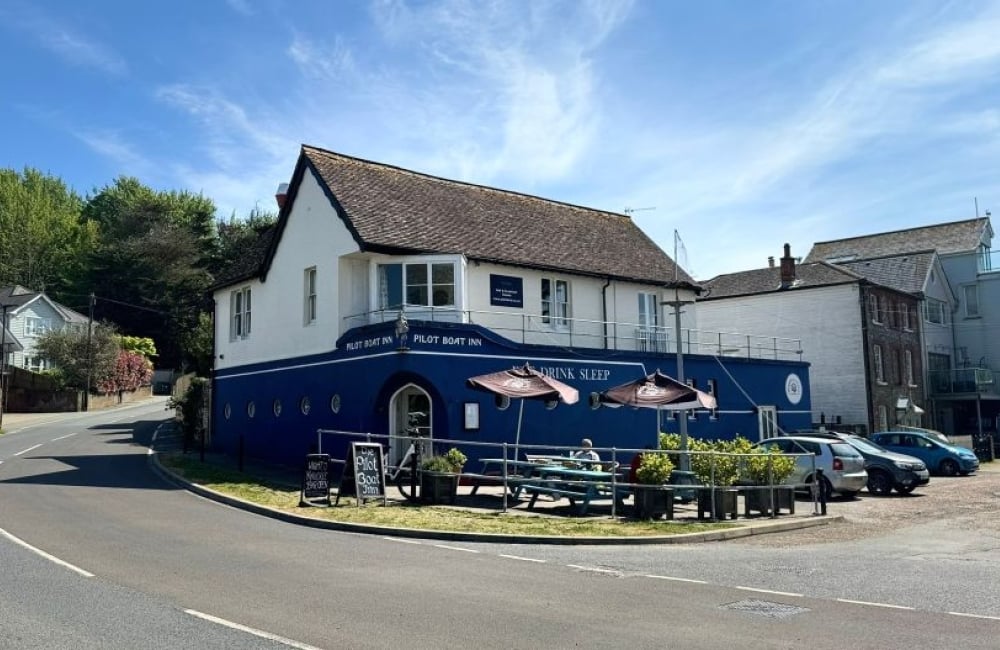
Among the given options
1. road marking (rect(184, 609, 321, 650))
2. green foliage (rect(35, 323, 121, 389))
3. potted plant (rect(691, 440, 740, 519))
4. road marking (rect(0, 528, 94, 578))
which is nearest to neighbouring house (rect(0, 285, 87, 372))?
green foliage (rect(35, 323, 121, 389))

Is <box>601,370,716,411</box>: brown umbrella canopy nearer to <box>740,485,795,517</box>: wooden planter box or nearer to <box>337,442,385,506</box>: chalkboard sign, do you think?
<box>740,485,795,517</box>: wooden planter box

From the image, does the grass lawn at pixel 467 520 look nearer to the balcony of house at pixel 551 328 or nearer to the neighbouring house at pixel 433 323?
the neighbouring house at pixel 433 323

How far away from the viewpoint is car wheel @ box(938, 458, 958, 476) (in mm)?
28031

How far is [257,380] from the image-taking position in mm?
27547

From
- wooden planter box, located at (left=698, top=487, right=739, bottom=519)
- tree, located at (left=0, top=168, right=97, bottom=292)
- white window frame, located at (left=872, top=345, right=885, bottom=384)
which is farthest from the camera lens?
tree, located at (left=0, top=168, right=97, bottom=292)

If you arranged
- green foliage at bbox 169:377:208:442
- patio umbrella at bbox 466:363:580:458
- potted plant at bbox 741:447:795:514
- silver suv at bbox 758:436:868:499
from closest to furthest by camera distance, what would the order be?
potted plant at bbox 741:447:795:514 < patio umbrella at bbox 466:363:580:458 < silver suv at bbox 758:436:868:499 < green foliage at bbox 169:377:208:442

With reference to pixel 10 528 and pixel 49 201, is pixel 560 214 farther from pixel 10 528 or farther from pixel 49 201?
pixel 49 201

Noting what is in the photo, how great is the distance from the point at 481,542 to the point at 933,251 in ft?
139

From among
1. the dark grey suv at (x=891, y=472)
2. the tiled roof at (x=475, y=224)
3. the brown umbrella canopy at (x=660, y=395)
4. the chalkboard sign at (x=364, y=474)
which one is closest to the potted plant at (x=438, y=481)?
the chalkboard sign at (x=364, y=474)

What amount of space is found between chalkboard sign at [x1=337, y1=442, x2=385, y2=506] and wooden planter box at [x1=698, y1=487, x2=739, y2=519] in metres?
6.20

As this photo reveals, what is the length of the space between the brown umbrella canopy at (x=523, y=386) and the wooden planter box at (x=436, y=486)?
2.06 metres

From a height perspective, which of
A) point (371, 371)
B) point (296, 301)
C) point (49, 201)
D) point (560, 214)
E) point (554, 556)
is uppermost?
point (49, 201)

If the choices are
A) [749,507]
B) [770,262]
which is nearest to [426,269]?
[749,507]

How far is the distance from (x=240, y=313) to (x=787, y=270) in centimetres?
2683
